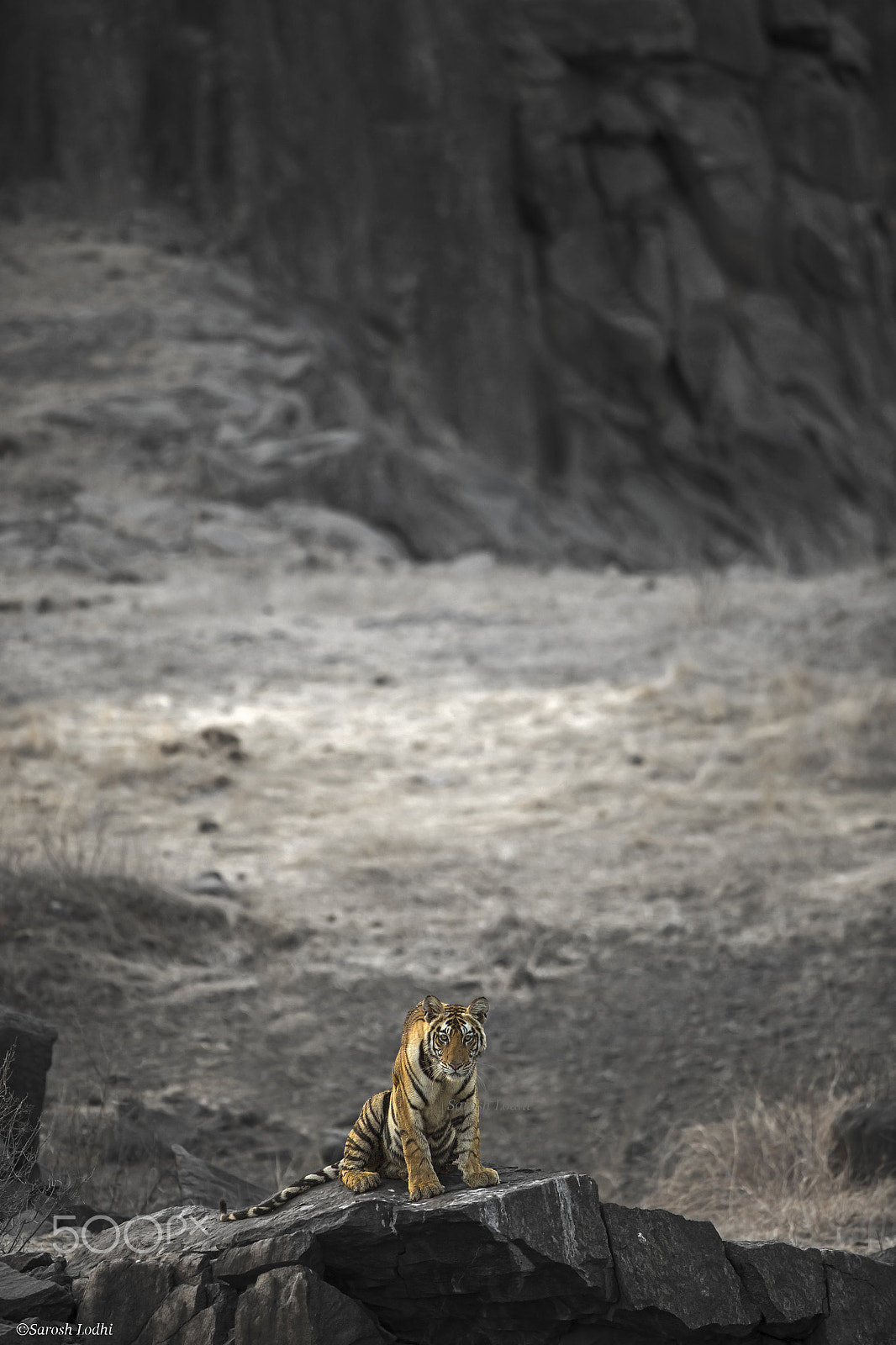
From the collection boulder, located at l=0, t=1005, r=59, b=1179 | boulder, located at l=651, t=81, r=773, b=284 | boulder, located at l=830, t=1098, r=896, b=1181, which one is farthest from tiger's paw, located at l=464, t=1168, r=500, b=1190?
boulder, located at l=651, t=81, r=773, b=284

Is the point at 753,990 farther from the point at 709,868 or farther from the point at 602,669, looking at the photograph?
the point at 602,669

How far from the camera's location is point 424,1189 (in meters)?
2.83

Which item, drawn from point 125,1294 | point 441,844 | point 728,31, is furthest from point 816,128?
point 125,1294

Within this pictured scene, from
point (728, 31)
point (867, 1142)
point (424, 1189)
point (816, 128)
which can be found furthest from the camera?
point (816, 128)

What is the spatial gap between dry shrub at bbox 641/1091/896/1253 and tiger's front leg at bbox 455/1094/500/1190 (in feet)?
6.42

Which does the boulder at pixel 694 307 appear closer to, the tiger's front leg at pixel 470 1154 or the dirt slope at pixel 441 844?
the dirt slope at pixel 441 844

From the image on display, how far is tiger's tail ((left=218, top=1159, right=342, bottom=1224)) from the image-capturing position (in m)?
3.01

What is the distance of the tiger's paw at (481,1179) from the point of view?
289cm

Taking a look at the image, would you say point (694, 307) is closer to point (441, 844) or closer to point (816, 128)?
point (816, 128)

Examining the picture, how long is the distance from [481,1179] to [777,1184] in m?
2.31

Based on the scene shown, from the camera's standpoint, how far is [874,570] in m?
15.4

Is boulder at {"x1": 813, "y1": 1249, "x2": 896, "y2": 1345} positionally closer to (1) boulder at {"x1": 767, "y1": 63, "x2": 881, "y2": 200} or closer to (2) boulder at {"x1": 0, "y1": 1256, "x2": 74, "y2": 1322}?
(2) boulder at {"x1": 0, "y1": 1256, "x2": 74, "y2": 1322}

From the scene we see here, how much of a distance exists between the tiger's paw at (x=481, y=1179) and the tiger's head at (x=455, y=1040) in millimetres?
264

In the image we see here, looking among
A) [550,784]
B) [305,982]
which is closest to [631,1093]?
[305,982]
